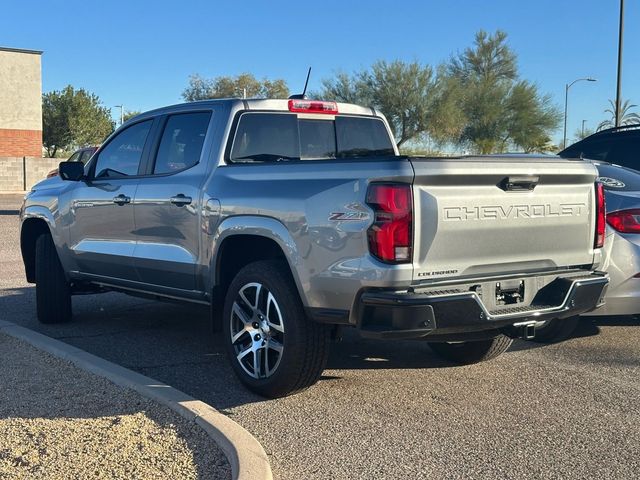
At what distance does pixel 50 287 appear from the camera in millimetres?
7348

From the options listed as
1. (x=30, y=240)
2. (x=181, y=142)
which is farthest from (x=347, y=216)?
(x=30, y=240)

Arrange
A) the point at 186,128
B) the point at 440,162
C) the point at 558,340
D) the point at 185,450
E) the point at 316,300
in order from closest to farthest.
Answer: the point at 185,450, the point at 440,162, the point at 316,300, the point at 186,128, the point at 558,340

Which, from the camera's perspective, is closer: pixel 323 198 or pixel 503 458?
pixel 503 458

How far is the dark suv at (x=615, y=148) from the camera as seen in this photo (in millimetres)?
8258

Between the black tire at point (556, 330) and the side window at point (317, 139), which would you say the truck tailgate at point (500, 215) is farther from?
the side window at point (317, 139)

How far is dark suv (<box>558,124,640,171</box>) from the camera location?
8258 millimetres

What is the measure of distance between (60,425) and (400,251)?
2.15 meters

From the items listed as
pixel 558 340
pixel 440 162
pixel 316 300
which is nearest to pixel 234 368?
pixel 316 300

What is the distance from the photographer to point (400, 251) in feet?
13.8

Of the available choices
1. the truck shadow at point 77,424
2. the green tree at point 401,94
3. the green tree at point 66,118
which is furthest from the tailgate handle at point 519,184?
the green tree at point 66,118

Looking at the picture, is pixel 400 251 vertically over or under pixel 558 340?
over

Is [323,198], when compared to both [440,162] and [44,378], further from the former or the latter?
[44,378]

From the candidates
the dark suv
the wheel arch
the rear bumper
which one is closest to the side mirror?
the wheel arch

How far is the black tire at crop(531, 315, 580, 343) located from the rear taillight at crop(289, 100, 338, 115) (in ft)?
8.35
